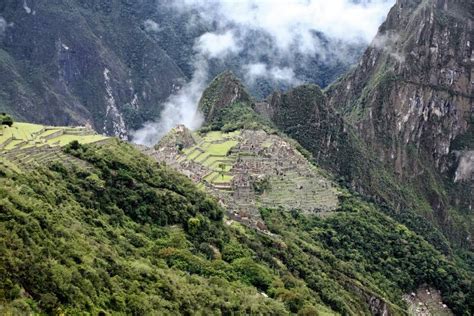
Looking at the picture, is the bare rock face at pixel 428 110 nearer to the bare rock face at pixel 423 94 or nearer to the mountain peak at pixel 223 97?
the bare rock face at pixel 423 94

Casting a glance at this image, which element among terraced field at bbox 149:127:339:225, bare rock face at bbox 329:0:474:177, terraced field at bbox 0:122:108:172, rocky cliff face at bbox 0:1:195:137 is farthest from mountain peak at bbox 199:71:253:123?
rocky cliff face at bbox 0:1:195:137

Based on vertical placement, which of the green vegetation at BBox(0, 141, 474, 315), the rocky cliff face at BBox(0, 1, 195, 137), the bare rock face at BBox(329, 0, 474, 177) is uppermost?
the rocky cliff face at BBox(0, 1, 195, 137)

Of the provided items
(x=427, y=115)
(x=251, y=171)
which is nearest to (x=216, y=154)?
(x=251, y=171)

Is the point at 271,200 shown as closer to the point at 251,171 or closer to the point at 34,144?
the point at 251,171

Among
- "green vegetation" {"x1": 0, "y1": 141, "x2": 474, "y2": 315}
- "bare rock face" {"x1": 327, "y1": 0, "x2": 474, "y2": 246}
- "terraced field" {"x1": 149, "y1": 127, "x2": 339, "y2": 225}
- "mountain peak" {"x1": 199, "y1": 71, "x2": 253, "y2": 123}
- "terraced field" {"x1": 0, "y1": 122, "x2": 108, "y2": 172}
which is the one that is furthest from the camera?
"bare rock face" {"x1": 327, "y1": 0, "x2": 474, "y2": 246}

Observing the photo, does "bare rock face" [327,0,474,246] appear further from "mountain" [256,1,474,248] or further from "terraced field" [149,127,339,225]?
"terraced field" [149,127,339,225]

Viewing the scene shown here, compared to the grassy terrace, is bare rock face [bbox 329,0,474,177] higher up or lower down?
higher up

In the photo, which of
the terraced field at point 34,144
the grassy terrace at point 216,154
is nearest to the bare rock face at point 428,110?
the grassy terrace at point 216,154

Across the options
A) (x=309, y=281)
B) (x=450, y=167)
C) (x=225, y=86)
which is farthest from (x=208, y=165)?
(x=450, y=167)
